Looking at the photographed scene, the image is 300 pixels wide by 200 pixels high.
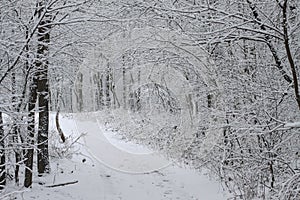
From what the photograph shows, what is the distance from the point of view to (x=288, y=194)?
12.6ft

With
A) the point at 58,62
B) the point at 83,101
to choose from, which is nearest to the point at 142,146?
the point at 83,101

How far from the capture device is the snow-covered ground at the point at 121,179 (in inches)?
279

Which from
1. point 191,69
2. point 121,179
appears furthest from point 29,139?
point 191,69

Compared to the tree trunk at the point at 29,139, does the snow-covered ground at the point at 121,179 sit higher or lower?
lower

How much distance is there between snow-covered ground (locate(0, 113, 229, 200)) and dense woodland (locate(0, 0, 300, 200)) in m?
0.40

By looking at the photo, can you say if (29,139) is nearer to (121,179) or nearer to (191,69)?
(121,179)

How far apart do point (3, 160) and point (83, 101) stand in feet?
26.3

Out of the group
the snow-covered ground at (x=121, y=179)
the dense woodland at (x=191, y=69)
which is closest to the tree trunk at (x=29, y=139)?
the dense woodland at (x=191, y=69)

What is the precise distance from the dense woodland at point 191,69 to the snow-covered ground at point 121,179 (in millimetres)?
403

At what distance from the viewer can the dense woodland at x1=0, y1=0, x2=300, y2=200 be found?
166 inches

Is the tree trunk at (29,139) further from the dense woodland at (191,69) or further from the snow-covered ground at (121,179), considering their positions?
the snow-covered ground at (121,179)

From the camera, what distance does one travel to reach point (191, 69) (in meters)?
7.29

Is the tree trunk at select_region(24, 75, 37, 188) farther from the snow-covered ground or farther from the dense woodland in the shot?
the snow-covered ground

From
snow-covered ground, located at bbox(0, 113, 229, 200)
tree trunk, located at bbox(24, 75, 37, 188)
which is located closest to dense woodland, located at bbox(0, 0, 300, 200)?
tree trunk, located at bbox(24, 75, 37, 188)
